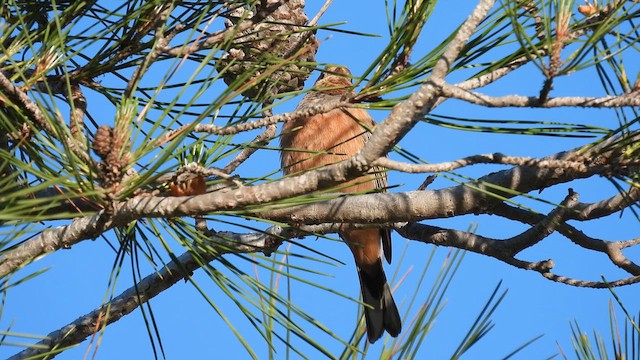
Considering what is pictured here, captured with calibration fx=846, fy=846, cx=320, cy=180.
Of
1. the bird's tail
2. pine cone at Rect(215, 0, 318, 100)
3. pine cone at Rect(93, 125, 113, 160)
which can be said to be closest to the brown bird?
the bird's tail

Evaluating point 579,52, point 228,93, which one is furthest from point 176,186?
point 579,52

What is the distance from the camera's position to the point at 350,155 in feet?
14.6

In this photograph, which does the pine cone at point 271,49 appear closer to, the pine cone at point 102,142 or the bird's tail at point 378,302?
the pine cone at point 102,142

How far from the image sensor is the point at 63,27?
2191 mm

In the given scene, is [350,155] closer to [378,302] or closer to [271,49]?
[378,302]

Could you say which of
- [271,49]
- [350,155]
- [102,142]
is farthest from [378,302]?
[102,142]

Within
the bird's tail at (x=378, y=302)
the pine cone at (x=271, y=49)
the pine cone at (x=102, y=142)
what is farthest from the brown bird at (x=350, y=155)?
the pine cone at (x=102, y=142)

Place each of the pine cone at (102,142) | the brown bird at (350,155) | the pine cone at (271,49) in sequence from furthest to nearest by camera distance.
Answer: the brown bird at (350,155) → the pine cone at (271,49) → the pine cone at (102,142)

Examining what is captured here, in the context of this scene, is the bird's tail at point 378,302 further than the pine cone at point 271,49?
Yes

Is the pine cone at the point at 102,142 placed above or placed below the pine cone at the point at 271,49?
below

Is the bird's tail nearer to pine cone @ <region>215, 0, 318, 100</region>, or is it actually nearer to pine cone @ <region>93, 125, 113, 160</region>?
pine cone @ <region>215, 0, 318, 100</region>

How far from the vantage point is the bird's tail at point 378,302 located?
436 centimetres

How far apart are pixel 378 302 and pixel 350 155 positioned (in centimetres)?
85

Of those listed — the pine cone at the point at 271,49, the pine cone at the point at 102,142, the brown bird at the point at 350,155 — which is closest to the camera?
the pine cone at the point at 102,142
